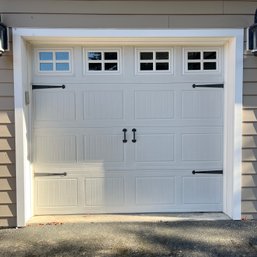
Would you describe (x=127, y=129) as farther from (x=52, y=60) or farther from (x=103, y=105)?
(x=52, y=60)

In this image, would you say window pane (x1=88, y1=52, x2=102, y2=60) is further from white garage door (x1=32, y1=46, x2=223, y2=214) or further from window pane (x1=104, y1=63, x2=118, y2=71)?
window pane (x1=104, y1=63, x2=118, y2=71)

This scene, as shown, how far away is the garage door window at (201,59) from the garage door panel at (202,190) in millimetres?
1313

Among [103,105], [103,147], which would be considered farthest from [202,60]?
[103,147]

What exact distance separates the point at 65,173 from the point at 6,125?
0.89 metres

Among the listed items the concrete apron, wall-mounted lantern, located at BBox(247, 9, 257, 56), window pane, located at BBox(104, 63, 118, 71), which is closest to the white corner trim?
the concrete apron

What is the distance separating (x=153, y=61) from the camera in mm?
4180

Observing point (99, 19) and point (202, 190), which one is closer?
point (99, 19)

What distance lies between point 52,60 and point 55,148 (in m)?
1.04

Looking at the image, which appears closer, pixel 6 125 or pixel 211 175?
pixel 6 125

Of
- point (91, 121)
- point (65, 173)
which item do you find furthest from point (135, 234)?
point (91, 121)

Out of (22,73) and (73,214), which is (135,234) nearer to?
(73,214)

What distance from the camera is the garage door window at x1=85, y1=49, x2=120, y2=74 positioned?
415 cm

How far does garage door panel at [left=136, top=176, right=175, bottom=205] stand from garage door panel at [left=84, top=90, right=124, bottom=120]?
88 centimetres

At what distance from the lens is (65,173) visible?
13.8 feet
